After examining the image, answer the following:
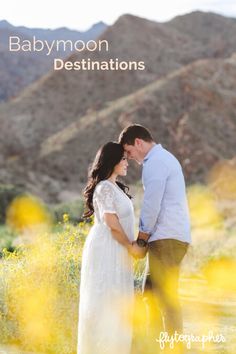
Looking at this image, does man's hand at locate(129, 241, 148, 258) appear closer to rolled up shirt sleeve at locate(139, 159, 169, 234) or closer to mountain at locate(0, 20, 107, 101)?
rolled up shirt sleeve at locate(139, 159, 169, 234)

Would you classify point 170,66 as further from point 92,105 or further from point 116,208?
point 116,208

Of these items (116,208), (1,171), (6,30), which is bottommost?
(116,208)

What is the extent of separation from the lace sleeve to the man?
0.21 metres

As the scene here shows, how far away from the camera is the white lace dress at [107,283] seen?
587 centimetres

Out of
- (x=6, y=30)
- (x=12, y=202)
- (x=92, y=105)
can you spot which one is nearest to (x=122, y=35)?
(x=92, y=105)

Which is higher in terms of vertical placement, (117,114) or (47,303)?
(117,114)

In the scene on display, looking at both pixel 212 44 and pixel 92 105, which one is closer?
pixel 92 105

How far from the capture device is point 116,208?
19.3ft

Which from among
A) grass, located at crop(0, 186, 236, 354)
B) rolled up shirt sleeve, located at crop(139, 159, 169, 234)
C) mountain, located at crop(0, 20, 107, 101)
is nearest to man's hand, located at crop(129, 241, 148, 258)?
rolled up shirt sleeve, located at crop(139, 159, 169, 234)

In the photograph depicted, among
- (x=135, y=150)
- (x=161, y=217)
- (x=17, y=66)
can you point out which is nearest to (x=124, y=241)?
(x=161, y=217)

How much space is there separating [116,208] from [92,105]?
5561 cm

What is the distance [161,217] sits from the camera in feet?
19.4

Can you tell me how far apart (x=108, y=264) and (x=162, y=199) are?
1.87ft

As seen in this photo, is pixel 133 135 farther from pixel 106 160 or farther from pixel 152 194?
pixel 152 194
